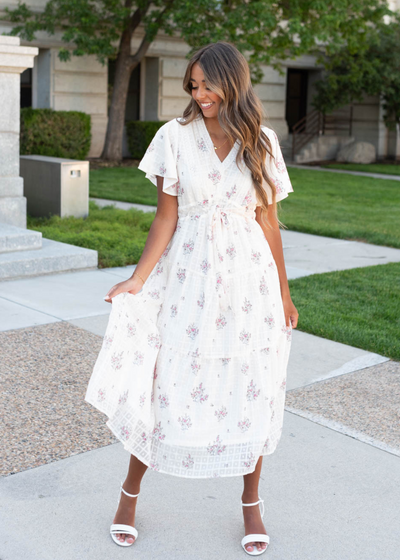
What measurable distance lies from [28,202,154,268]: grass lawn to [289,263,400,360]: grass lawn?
6.31 feet

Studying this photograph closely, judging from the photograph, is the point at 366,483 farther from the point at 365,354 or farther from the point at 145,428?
the point at 365,354

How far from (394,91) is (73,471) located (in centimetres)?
2181

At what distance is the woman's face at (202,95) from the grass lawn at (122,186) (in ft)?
31.8

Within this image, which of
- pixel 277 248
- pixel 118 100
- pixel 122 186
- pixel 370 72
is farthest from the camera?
pixel 370 72

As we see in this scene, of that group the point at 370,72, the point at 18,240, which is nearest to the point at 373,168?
the point at 370,72

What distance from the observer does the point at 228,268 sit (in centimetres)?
263

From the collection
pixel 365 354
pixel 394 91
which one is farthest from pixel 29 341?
pixel 394 91

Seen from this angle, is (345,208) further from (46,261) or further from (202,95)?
(202,95)

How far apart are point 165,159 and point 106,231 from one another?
254 inches

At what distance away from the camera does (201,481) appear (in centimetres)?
316

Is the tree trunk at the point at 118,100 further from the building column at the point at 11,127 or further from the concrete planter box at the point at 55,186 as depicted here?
the building column at the point at 11,127

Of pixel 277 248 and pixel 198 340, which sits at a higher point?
pixel 277 248

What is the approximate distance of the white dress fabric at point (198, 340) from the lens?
2.58 m

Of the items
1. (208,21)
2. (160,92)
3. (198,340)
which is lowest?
(198,340)
